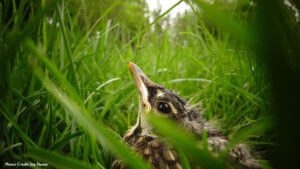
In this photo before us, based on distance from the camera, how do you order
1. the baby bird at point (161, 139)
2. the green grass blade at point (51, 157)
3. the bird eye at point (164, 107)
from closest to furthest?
the green grass blade at point (51, 157) → the baby bird at point (161, 139) → the bird eye at point (164, 107)

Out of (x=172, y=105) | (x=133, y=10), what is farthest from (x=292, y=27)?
(x=133, y=10)

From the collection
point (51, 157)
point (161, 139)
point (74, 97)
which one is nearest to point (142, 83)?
point (161, 139)

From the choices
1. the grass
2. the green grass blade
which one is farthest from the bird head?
the green grass blade

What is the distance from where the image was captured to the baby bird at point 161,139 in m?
0.99

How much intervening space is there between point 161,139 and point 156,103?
17 centimetres

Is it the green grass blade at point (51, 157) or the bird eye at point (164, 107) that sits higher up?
the green grass blade at point (51, 157)

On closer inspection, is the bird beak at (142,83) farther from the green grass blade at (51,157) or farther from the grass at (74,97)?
the green grass blade at (51,157)

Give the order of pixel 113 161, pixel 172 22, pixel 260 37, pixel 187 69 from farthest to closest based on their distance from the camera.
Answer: pixel 172 22 < pixel 187 69 < pixel 113 161 < pixel 260 37

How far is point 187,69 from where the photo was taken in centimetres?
225

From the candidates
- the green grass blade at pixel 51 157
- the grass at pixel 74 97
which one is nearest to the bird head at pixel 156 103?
the grass at pixel 74 97

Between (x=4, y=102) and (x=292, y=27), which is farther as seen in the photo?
(x=4, y=102)

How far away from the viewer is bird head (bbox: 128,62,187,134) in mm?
1138

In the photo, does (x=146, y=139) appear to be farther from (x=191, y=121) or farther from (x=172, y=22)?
(x=172, y=22)

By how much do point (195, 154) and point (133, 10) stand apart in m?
8.74
